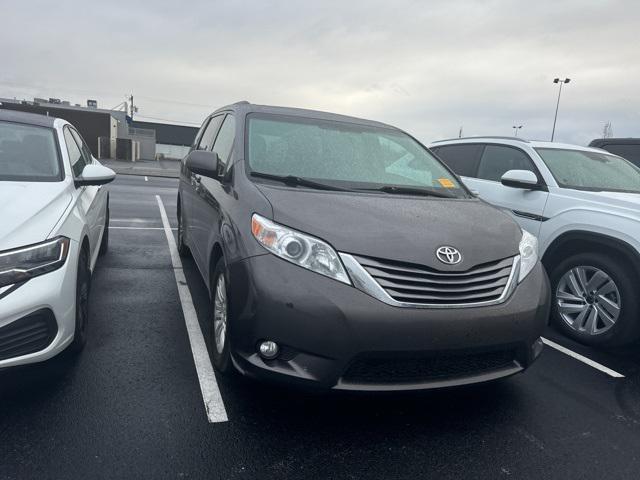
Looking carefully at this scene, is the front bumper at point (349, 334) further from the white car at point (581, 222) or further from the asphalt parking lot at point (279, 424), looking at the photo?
the white car at point (581, 222)

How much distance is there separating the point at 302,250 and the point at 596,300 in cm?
296

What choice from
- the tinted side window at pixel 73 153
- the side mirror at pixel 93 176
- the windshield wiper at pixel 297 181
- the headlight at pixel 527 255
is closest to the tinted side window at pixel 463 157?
the headlight at pixel 527 255

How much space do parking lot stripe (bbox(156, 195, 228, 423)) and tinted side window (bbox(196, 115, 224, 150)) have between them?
4.80ft

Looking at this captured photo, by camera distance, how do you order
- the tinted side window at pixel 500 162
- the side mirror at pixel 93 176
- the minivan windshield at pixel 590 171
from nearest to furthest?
the side mirror at pixel 93 176, the minivan windshield at pixel 590 171, the tinted side window at pixel 500 162

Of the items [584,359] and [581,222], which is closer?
[584,359]

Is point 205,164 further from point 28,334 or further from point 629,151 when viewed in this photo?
point 629,151

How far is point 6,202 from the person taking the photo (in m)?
2.85

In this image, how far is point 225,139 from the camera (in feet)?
12.9

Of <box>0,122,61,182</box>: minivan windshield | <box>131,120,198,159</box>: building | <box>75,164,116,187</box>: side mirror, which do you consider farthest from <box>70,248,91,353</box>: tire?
<box>131,120,198,159</box>: building

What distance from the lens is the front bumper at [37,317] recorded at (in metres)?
2.41

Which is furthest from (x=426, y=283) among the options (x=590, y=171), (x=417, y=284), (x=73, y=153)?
(x=590, y=171)

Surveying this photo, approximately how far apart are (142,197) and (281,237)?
11.2m

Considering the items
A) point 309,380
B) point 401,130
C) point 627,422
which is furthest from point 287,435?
point 401,130

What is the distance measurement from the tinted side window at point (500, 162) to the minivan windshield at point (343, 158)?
1.68 m
